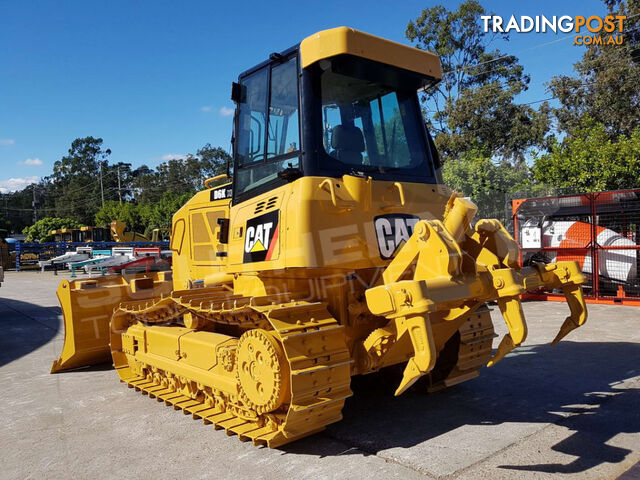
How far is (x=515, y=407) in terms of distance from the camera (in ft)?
15.8

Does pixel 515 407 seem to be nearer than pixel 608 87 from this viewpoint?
Yes

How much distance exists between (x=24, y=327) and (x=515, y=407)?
9902 mm

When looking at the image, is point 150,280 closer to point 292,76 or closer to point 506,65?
point 292,76

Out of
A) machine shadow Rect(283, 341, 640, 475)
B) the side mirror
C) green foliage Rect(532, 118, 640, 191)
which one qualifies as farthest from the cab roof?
green foliage Rect(532, 118, 640, 191)

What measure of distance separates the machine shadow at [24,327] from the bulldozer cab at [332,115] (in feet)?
18.8

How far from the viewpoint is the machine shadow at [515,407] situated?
3.98m

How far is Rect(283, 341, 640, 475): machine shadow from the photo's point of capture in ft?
13.1

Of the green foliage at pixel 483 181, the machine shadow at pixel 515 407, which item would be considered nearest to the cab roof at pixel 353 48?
the machine shadow at pixel 515 407

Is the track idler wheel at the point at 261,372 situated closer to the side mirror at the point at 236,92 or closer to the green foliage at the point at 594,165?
the side mirror at the point at 236,92

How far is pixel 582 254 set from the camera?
36.8 feet

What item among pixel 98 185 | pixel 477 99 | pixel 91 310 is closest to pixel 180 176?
pixel 98 185

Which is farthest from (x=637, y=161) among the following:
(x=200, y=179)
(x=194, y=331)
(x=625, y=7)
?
(x=200, y=179)

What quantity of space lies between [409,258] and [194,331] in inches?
95.6

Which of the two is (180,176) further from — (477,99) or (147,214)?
(477,99)
